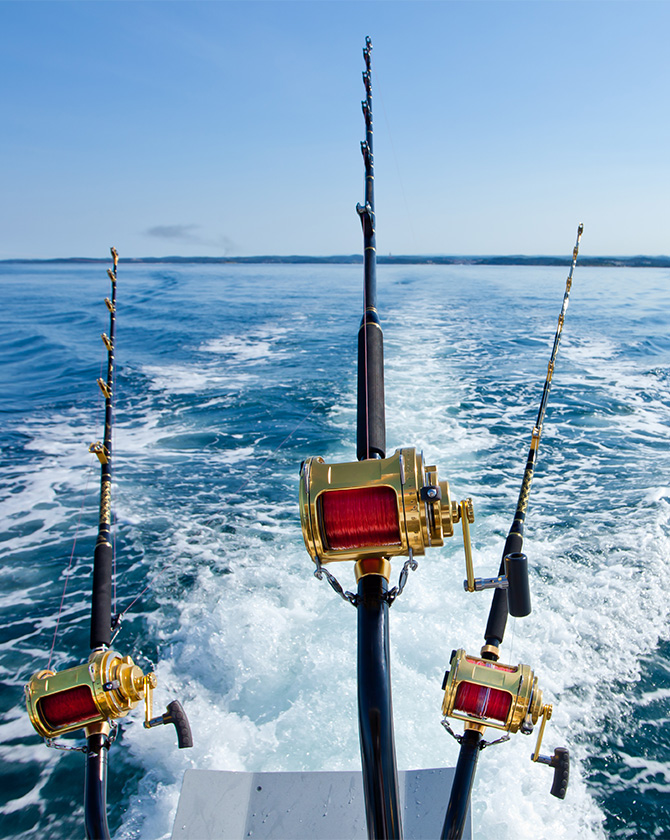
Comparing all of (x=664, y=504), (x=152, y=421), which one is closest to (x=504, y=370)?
(x=664, y=504)

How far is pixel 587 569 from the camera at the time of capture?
203 inches

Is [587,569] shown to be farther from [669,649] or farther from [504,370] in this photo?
[504,370]

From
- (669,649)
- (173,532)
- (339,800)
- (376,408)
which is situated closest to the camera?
(376,408)

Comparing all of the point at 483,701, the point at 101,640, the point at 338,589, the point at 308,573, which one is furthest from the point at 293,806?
the point at 308,573

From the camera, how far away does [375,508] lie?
1471mm

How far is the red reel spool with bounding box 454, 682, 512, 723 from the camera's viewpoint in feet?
6.05

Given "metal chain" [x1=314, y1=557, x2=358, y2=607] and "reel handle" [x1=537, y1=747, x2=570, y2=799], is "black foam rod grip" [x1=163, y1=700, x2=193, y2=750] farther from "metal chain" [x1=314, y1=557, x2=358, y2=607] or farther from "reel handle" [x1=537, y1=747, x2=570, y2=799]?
"reel handle" [x1=537, y1=747, x2=570, y2=799]

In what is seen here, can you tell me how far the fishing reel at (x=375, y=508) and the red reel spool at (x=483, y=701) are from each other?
66cm

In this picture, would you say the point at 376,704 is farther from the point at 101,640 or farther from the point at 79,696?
the point at 101,640

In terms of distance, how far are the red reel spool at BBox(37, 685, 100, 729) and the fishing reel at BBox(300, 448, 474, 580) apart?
106 cm

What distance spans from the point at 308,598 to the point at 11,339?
575 inches

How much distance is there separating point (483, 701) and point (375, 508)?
2.82ft

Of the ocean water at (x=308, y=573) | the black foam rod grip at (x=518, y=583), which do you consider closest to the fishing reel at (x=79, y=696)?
the black foam rod grip at (x=518, y=583)

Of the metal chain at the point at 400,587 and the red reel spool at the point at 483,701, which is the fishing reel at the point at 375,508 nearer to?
the metal chain at the point at 400,587
